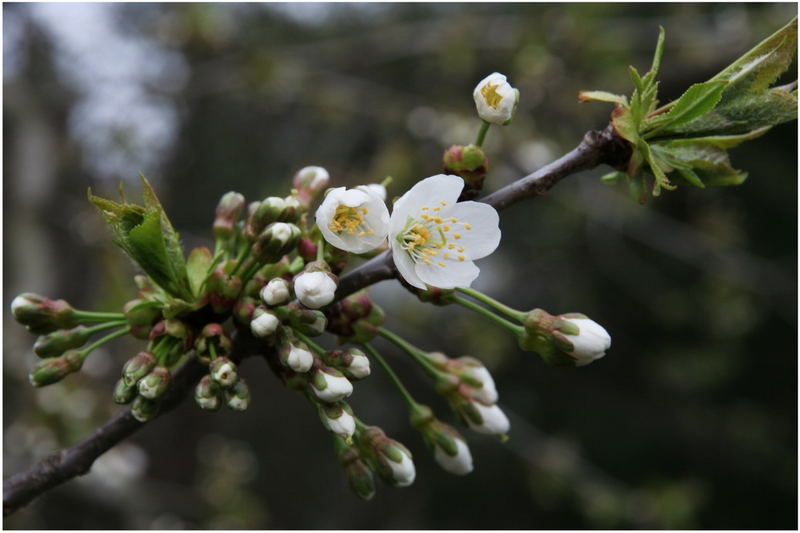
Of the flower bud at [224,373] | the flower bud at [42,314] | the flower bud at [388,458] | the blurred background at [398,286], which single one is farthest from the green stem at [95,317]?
the blurred background at [398,286]

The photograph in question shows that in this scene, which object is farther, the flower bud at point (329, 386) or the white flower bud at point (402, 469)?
the white flower bud at point (402, 469)

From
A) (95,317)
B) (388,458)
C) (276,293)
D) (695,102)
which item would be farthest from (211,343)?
(695,102)

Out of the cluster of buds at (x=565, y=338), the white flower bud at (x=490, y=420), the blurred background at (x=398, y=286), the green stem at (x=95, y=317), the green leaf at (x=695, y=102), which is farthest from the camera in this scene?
the blurred background at (x=398, y=286)

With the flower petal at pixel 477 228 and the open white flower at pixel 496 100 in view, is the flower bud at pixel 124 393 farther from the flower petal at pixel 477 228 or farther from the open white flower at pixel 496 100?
the open white flower at pixel 496 100

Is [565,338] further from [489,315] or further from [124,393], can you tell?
[124,393]

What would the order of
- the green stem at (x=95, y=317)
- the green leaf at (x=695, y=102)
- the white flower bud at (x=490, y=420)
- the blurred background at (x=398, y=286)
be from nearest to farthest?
the green leaf at (x=695, y=102)
the green stem at (x=95, y=317)
the white flower bud at (x=490, y=420)
the blurred background at (x=398, y=286)

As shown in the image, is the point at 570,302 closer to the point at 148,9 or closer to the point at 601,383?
the point at 601,383

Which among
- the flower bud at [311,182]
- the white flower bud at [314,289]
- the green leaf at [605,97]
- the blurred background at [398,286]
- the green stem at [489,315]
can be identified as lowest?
the blurred background at [398,286]

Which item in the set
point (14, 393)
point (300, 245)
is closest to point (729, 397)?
point (14, 393)
